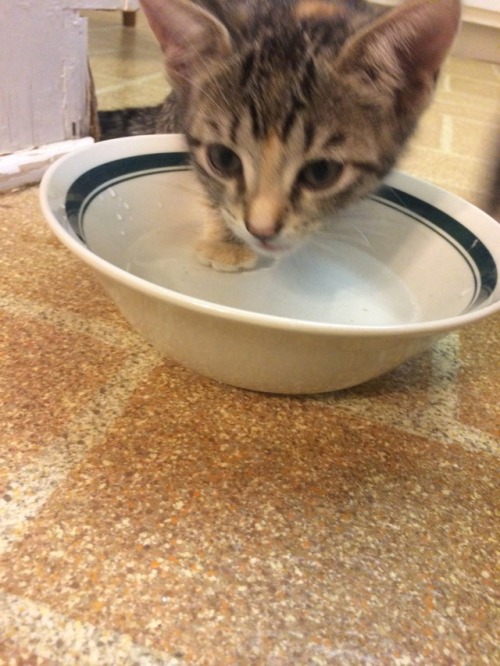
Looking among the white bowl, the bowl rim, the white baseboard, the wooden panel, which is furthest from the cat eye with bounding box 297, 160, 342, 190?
the wooden panel

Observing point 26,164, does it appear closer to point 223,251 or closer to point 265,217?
point 223,251

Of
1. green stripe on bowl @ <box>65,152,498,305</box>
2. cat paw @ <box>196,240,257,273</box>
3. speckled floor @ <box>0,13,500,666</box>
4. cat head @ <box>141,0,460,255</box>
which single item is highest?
→ cat head @ <box>141,0,460,255</box>

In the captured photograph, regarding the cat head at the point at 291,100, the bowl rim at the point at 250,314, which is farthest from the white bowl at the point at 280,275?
the cat head at the point at 291,100

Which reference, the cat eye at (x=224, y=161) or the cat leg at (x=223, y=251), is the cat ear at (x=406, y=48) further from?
the cat leg at (x=223, y=251)

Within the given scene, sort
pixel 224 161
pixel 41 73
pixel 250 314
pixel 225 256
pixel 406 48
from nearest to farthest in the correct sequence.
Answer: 1. pixel 250 314
2. pixel 406 48
3. pixel 224 161
4. pixel 225 256
5. pixel 41 73

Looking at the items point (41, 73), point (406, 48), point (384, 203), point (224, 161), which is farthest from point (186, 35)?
point (41, 73)

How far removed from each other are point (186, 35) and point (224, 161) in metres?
0.15

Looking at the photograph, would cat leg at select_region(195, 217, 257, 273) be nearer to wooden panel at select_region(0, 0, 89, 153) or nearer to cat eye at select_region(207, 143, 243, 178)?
cat eye at select_region(207, 143, 243, 178)

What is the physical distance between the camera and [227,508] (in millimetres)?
538

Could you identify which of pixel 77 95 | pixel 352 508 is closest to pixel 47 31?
pixel 77 95

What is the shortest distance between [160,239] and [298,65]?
0.33 meters

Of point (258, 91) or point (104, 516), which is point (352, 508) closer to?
point (104, 516)

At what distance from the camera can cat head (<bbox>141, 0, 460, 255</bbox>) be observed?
2.17ft

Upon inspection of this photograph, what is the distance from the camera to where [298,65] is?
69 centimetres
